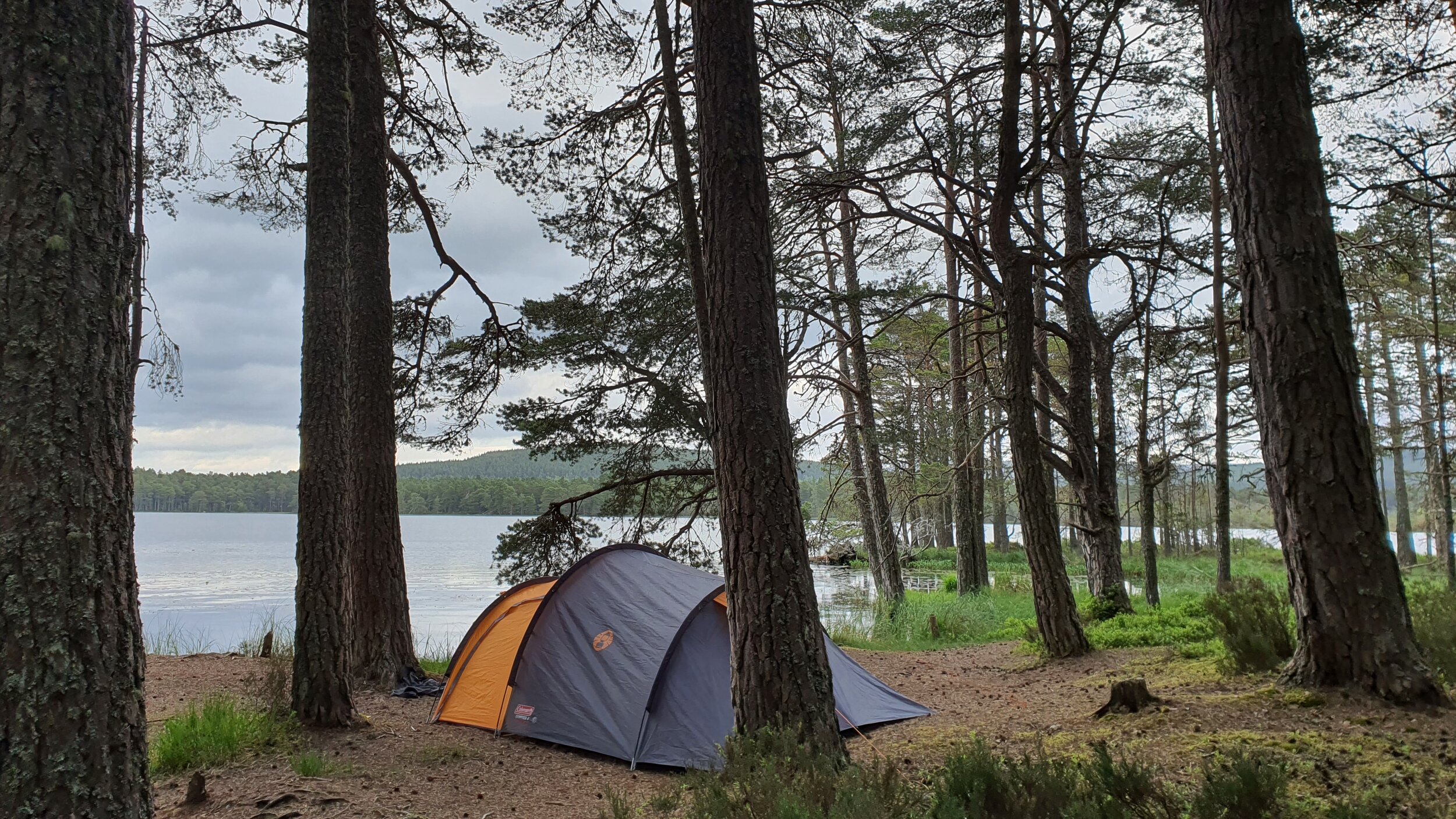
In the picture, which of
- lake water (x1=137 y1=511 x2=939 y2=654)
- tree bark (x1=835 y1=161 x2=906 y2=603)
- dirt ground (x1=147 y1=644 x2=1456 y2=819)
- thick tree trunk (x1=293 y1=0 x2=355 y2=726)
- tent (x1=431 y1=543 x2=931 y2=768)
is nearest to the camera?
dirt ground (x1=147 y1=644 x2=1456 y2=819)

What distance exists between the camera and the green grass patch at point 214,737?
4.03 meters

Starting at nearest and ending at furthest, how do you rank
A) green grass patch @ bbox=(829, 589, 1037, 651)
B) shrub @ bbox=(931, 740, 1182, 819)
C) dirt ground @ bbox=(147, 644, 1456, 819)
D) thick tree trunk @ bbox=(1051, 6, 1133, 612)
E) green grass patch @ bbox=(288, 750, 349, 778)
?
shrub @ bbox=(931, 740, 1182, 819)
dirt ground @ bbox=(147, 644, 1456, 819)
green grass patch @ bbox=(288, 750, 349, 778)
thick tree trunk @ bbox=(1051, 6, 1133, 612)
green grass patch @ bbox=(829, 589, 1037, 651)

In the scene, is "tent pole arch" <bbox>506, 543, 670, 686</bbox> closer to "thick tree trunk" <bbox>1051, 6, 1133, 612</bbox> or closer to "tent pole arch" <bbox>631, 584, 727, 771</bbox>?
"tent pole arch" <bbox>631, 584, 727, 771</bbox>

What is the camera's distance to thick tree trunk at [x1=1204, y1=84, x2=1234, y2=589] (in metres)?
8.05

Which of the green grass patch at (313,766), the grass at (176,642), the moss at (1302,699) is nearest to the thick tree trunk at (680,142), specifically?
the green grass patch at (313,766)

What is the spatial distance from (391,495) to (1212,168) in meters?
8.58

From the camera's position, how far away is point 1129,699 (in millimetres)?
4051

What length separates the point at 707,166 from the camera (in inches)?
156

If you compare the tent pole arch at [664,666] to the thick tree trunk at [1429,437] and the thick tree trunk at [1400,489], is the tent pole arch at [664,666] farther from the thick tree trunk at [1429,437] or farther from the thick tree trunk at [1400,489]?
the thick tree trunk at [1400,489]

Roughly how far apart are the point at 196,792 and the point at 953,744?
360 cm

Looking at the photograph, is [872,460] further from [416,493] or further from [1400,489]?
[416,493]

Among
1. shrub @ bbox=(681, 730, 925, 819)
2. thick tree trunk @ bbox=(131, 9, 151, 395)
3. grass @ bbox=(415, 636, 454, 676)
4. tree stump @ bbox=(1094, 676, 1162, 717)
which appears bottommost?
grass @ bbox=(415, 636, 454, 676)

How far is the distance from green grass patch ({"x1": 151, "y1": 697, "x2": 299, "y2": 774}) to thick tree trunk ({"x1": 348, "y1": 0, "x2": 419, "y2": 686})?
169 centimetres

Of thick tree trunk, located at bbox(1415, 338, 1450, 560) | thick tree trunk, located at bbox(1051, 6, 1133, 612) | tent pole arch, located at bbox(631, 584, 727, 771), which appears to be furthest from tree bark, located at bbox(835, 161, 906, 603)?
thick tree trunk, located at bbox(1415, 338, 1450, 560)
